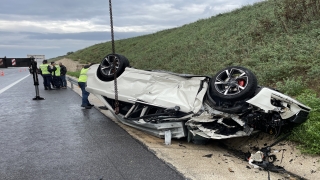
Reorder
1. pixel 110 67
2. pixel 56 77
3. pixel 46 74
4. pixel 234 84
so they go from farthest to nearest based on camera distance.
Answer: pixel 56 77 < pixel 46 74 < pixel 110 67 < pixel 234 84

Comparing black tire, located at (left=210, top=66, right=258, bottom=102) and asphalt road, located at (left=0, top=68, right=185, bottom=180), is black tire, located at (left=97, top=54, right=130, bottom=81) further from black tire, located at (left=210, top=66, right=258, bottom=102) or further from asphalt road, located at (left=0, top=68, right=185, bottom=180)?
black tire, located at (left=210, top=66, right=258, bottom=102)

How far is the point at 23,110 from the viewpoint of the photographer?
9.09m

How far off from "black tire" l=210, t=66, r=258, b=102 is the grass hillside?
1089 mm

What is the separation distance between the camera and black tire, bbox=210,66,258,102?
15.7 ft

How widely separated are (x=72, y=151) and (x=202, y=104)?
89.9 inches

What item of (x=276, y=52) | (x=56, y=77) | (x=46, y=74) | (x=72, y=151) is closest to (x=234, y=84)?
(x=72, y=151)

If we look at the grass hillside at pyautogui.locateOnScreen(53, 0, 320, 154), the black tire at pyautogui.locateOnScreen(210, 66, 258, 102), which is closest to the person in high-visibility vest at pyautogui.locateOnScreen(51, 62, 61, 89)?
the grass hillside at pyautogui.locateOnScreen(53, 0, 320, 154)

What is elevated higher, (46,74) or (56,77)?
(46,74)

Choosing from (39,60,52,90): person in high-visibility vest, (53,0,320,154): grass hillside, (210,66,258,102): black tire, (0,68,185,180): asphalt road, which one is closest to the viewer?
(0,68,185,180): asphalt road

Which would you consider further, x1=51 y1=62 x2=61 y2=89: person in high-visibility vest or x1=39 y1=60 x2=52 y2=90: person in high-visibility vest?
x1=51 y1=62 x2=61 y2=89: person in high-visibility vest

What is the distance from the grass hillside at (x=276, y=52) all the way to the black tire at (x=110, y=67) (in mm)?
3651

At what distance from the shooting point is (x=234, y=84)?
500 centimetres

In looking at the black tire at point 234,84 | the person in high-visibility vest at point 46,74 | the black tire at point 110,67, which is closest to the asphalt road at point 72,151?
the black tire at point 110,67

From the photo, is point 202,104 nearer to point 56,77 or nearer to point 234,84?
point 234,84
